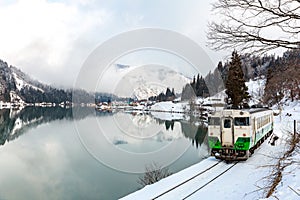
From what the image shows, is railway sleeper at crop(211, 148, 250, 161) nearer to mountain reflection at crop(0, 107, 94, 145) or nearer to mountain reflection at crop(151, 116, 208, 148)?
mountain reflection at crop(0, 107, 94, 145)

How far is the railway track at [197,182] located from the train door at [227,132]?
1110 mm

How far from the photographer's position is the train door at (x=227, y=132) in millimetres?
13812

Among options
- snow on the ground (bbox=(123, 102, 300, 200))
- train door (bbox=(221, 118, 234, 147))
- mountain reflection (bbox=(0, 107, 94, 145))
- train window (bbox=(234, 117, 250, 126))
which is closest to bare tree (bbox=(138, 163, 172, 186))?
snow on the ground (bbox=(123, 102, 300, 200))

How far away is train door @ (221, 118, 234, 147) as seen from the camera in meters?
13.8

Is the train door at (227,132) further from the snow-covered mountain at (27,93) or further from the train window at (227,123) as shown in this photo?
the snow-covered mountain at (27,93)

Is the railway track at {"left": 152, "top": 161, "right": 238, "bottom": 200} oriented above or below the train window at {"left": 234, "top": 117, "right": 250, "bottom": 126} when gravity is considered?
below

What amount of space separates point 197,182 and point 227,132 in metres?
4.14

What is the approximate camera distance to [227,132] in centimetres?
1389

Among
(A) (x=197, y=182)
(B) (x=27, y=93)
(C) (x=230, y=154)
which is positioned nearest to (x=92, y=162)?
(C) (x=230, y=154)

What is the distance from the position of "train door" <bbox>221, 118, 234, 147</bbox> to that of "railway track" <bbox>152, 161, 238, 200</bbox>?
1.11 meters

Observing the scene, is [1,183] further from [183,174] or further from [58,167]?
[183,174]

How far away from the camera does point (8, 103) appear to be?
14338cm

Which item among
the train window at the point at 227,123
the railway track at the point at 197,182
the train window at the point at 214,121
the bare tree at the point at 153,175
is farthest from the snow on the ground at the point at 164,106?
the railway track at the point at 197,182

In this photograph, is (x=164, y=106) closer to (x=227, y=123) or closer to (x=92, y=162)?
(x=92, y=162)
